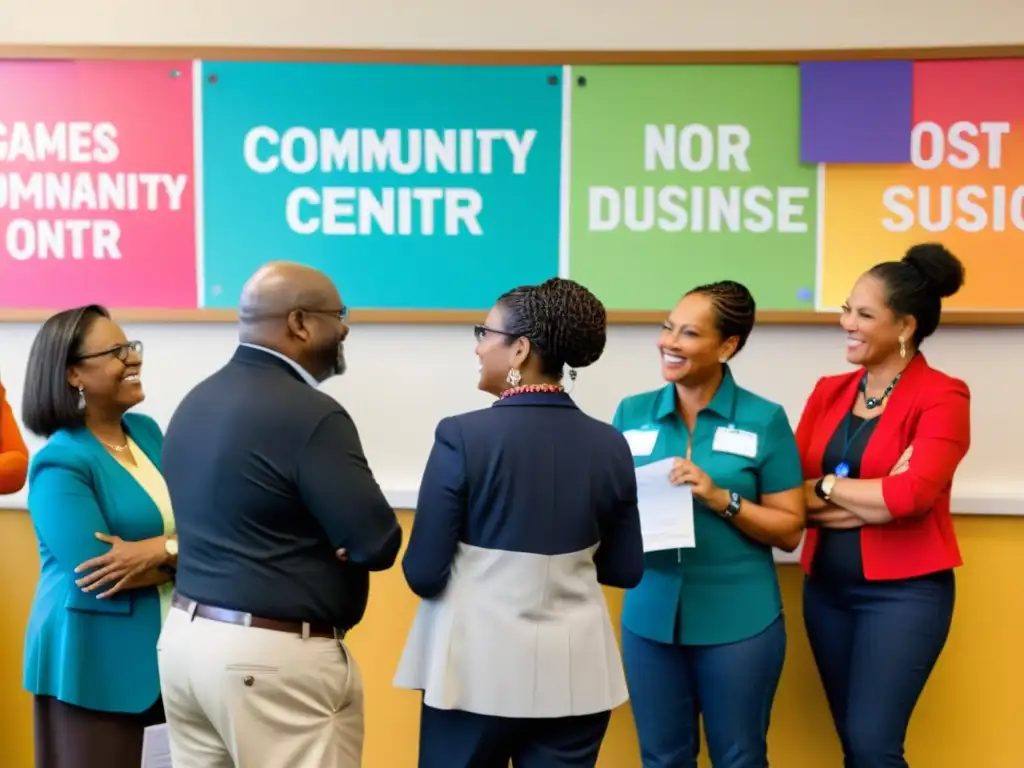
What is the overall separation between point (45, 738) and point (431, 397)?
1361 mm

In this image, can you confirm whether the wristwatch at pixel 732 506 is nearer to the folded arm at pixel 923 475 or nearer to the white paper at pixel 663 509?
the white paper at pixel 663 509

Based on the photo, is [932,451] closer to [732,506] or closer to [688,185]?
[732,506]

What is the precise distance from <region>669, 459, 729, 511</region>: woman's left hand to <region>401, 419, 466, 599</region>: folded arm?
59cm

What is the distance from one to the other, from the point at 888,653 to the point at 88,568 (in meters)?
1.82

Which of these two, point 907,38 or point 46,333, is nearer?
point 46,333

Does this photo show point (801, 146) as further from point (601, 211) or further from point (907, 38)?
point (601, 211)

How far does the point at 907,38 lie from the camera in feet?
8.77

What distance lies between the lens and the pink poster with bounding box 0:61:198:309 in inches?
110

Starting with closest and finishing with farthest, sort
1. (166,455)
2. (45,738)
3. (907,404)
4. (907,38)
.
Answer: (166,455) → (45,738) → (907,404) → (907,38)

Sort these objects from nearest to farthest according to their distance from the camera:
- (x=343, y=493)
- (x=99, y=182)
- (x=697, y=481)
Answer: (x=343, y=493), (x=697, y=481), (x=99, y=182)

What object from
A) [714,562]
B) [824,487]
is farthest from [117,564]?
[824,487]

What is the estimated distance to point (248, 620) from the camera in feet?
5.09

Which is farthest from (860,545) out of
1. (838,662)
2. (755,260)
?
(755,260)

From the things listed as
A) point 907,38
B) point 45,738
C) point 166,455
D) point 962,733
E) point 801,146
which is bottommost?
point 962,733
